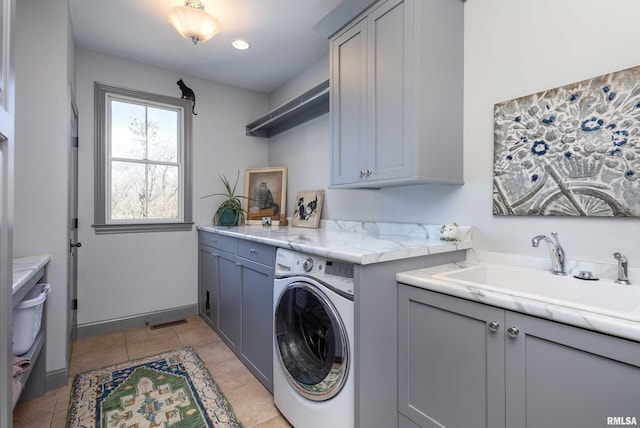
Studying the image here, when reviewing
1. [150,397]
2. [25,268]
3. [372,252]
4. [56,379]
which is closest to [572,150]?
[372,252]

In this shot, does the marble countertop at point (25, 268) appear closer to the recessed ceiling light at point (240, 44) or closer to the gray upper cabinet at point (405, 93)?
the gray upper cabinet at point (405, 93)

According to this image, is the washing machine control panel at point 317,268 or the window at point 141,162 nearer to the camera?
the washing machine control panel at point 317,268

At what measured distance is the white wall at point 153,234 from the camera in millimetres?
2738

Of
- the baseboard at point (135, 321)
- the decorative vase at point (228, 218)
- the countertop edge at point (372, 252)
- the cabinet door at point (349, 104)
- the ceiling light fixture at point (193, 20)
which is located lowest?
the baseboard at point (135, 321)

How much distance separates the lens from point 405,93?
161 centimetres

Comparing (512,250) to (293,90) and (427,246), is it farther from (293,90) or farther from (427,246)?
(293,90)

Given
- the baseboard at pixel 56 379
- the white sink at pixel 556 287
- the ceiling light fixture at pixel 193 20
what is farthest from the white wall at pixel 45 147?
the white sink at pixel 556 287

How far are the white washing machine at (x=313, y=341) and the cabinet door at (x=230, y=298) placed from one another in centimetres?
66

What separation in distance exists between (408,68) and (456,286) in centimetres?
114

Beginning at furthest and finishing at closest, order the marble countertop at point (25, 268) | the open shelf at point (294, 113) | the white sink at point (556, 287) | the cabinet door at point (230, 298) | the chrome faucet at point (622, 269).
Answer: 1. the open shelf at point (294, 113)
2. the cabinet door at point (230, 298)
3. the marble countertop at point (25, 268)
4. the chrome faucet at point (622, 269)
5. the white sink at point (556, 287)

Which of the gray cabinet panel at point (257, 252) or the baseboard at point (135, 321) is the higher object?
the gray cabinet panel at point (257, 252)

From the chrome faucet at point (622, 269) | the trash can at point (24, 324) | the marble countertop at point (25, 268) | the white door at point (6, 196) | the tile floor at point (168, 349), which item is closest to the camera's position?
the white door at point (6, 196)

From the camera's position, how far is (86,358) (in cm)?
236

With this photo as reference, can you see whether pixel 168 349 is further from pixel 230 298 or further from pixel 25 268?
pixel 25 268
